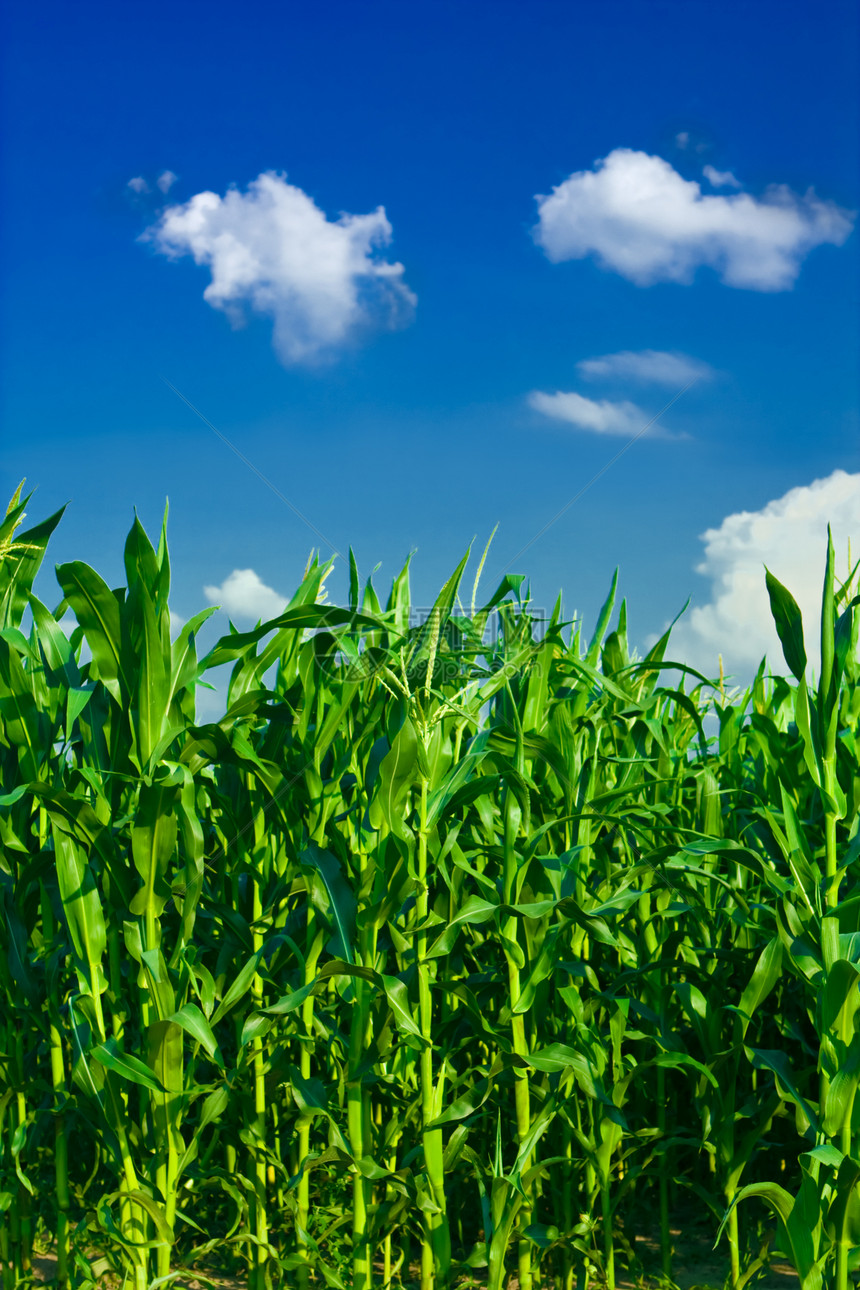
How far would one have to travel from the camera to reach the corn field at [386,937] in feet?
9.99

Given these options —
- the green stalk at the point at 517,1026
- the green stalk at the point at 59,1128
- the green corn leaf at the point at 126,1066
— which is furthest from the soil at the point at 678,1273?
the green corn leaf at the point at 126,1066

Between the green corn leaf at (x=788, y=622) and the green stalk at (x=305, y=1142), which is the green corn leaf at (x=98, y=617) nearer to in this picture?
the green stalk at (x=305, y=1142)

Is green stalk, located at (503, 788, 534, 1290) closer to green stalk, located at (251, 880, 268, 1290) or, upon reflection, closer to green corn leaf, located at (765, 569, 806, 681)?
green stalk, located at (251, 880, 268, 1290)

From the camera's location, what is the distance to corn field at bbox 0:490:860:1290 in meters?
3.04

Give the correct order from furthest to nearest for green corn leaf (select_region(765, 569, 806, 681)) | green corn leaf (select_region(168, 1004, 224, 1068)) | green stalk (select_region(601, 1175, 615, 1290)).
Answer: green stalk (select_region(601, 1175, 615, 1290)), green corn leaf (select_region(765, 569, 806, 681)), green corn leaf (select_region(168, 1004, 224, 1068))

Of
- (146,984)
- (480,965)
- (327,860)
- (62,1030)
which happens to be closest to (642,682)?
(480,965)

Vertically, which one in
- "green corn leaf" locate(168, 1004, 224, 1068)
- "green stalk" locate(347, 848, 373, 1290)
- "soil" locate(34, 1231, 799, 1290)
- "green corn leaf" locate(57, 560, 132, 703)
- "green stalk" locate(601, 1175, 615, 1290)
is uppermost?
"green corn leaf" locate(57, 560, 132, 703)

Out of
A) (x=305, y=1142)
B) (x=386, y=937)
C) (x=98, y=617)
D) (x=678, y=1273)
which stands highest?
(x=98, y=617)

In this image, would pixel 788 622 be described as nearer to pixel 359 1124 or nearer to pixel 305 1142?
pixel 359 1124

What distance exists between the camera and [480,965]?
13.1 ft

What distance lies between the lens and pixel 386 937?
378 cm

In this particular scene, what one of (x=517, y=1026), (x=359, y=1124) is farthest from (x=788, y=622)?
(x=359, y=1124)

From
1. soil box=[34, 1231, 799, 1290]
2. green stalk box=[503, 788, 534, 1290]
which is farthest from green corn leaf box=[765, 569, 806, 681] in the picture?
soil box=[34, 1231, 799, 1290]

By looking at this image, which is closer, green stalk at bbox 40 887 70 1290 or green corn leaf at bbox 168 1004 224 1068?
green corn leaf at bbox 168 1004 224 1068
